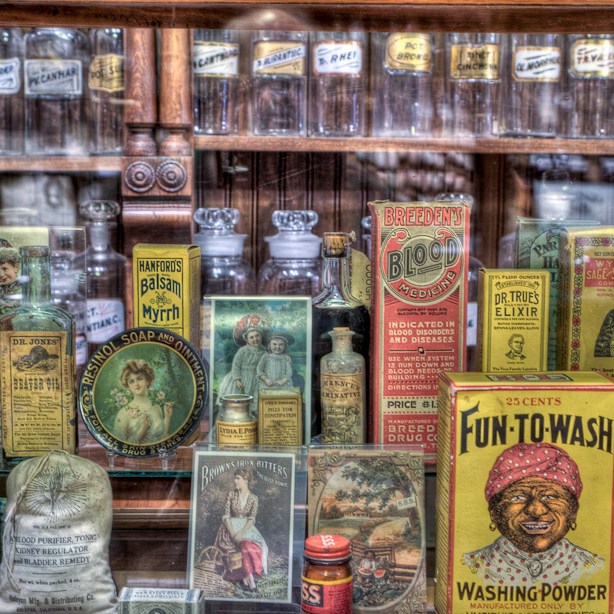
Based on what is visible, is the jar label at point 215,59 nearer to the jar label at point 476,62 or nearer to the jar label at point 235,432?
the jar label at point 476,62

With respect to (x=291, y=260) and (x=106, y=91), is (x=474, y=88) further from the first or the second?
(x=106, y=91)

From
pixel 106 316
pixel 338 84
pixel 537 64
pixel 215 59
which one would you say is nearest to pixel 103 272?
pixel 106 316

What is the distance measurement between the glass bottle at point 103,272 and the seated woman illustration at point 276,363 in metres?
0.46

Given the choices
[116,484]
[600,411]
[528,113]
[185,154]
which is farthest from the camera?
[528,113]

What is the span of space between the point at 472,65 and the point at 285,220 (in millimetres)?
465

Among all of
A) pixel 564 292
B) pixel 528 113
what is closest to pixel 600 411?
pixel 564 292

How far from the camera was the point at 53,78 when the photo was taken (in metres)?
1.43

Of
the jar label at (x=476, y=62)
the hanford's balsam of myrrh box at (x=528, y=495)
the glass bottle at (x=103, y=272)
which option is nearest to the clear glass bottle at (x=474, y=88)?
the jar label at (x=476, y=62)

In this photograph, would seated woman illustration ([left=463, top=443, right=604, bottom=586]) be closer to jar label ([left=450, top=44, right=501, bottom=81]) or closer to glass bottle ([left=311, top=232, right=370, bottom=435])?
glass bottle ([left=311, top=232, right=370, bottom=435])

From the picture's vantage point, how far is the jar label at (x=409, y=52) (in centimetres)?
142

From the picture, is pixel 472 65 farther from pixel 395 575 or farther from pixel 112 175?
pixel 395 575

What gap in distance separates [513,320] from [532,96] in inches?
27.2

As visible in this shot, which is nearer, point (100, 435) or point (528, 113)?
point (100, 435)

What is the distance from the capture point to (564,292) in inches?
38.3
